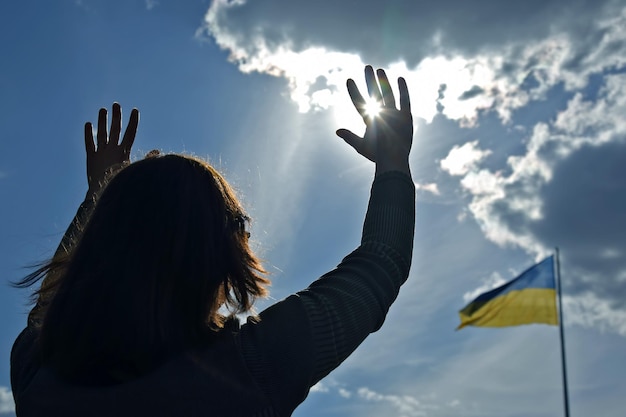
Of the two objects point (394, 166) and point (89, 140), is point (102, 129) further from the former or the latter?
point (394, 166)

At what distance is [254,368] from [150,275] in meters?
0.35

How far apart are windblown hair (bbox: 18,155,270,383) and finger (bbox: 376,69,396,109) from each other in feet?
2.72

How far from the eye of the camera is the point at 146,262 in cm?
181

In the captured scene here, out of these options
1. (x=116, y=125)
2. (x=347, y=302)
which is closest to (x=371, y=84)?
(x=347, y=302)

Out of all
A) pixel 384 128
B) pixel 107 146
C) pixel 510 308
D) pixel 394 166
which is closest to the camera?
pixel 394 166

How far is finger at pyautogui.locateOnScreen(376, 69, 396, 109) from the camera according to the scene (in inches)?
103

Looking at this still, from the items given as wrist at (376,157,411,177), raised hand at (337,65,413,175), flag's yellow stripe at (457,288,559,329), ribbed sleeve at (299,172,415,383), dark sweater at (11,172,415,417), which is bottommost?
dark sweater at (11,172,415,417)

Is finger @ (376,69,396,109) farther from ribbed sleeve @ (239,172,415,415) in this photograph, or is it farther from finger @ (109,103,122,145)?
finger @ (109,103,122,145)

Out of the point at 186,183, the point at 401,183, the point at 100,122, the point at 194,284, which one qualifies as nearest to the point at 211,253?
the point at 194,284

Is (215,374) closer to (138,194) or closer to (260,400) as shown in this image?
(260,400)

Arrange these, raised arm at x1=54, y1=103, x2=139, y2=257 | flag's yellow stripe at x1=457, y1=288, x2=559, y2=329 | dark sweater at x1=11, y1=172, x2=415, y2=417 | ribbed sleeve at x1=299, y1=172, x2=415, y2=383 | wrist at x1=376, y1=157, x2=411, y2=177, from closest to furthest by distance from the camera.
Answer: dark sweater at x1=11, y1=172, x2=415, y2=417 → ribbed sleeve at x1=299, y1=172, x2=415, y2=383 → wrist at x1=376, y1=157, x2=411, y2=177 → raised arm at x1=54, y1=103, x2=139, y2=257 → flag's yellow stripe at x1=457, y1=288, x2=559, y2=329

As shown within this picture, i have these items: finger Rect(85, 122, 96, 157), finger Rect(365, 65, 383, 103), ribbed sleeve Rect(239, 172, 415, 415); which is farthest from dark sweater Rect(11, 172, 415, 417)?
finger Rect(85, 122, 96, 157)

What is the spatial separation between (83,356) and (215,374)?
1.04 feet

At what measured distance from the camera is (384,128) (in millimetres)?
2545
